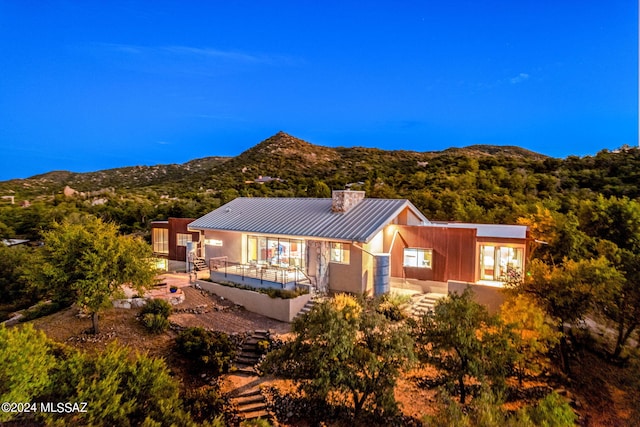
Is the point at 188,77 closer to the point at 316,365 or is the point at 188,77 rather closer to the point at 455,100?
the point at 455,100

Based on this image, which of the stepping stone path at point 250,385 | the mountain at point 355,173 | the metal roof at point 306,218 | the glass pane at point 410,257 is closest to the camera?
the stepping stone path at point 250,385

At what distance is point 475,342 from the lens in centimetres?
945

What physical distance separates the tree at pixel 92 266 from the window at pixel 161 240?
11954 mm

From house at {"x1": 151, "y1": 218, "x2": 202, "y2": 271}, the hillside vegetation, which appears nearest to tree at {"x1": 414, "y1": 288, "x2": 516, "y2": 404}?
house at {"x1": 151, "y1": 218, "x2": 202, "y2": 271}

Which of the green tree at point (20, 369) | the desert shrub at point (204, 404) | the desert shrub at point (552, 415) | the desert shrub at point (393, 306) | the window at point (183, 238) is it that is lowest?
the desert shrub at point (204, 404)

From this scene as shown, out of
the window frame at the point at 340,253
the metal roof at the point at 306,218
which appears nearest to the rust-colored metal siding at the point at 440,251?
the metal roof at the point at 306,218

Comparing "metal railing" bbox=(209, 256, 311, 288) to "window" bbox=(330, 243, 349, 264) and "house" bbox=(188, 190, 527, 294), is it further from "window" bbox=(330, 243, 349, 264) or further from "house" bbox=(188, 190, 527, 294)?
"window" bbox=(330, 243, 349, 264)

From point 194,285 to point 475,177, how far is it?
1256 inches

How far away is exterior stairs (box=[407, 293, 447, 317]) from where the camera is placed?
15.2m

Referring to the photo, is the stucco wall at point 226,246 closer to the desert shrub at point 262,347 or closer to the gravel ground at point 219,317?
the gravel ground at point 219,317

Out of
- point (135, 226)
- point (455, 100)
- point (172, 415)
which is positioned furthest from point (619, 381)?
point (455, 100)

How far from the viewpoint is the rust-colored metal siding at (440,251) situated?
645 inches

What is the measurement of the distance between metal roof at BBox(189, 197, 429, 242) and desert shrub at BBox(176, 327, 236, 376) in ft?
22.1

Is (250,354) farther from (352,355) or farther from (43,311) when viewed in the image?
(43,311)
